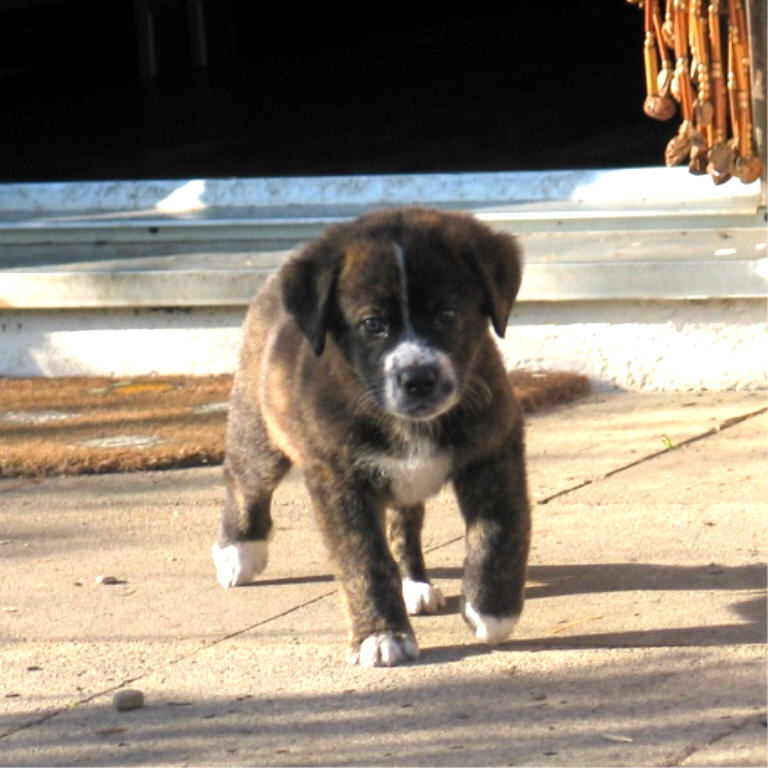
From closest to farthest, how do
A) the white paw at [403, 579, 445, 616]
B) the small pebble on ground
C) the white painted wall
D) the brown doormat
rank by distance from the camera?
the small pebble on ground, the white paw at [403, 579, 445, 616], the brown doormat, the white painted wall

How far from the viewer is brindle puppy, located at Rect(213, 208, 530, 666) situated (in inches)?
172

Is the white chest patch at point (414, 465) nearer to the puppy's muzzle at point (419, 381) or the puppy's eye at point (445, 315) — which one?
the puppy's muzzle at point (419, 381)

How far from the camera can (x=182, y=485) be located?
→ 6.29 m

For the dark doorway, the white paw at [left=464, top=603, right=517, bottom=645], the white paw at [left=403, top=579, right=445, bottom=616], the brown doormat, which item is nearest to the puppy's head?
the white paw at [left=464, top=603, right=517, bottom=645]

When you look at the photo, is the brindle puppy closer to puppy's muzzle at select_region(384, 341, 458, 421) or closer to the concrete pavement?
puppy's muzzle at select_region(384, 341, 458, 421)

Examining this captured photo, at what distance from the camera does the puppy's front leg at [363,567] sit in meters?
4.41

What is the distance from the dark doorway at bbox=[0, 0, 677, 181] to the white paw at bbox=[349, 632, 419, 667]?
22.6 feet

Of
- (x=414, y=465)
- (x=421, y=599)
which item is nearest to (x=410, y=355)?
(x=414, y=465)

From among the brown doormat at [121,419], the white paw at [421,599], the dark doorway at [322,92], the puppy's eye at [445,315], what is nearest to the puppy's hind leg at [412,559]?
the white paw at [421,599]

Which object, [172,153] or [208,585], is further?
[172,153]

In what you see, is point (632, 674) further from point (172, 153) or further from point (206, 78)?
point (206, 78)

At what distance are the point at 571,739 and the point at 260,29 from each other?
18.9 meters

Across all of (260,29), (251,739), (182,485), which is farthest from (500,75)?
(251,739)

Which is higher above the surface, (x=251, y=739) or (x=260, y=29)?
(x=251, y=739)
